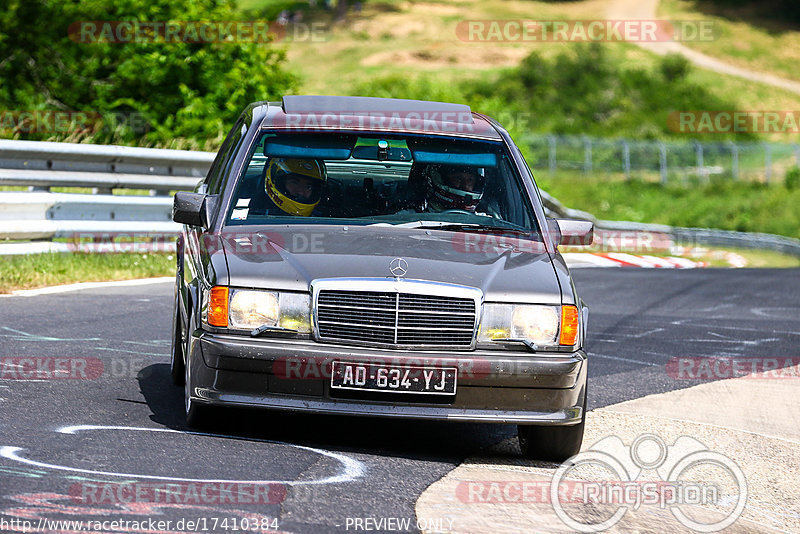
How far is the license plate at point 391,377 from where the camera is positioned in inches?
227

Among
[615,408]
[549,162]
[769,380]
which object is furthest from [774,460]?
[549,162]

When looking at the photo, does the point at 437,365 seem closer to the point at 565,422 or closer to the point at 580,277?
the point at 565,422

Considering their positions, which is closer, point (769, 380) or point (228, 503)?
point (228, 503)

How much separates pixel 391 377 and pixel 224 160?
2.34 metres

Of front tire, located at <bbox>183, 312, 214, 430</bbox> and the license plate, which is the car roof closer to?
front tire, located at <bbox>183, 312, 214, 430</bbox>

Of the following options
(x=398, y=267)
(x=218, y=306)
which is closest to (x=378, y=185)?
(x=398, y=267)

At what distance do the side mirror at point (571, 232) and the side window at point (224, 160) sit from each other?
1.79 meters

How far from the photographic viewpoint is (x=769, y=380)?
30.2 feet

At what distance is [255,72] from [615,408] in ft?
60.4

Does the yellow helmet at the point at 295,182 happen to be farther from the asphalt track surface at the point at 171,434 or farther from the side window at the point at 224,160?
the asphalt track surface at the point at 171,434

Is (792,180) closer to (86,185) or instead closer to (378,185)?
(86,185)

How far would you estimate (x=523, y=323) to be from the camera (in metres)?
5.92

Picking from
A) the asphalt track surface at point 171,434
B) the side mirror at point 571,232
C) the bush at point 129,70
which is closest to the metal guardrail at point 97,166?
the asphalt track surface at point 171,434

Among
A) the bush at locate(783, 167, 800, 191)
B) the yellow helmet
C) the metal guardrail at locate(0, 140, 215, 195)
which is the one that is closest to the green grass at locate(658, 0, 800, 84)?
the bush at locate(783, 167, 800, 191)
